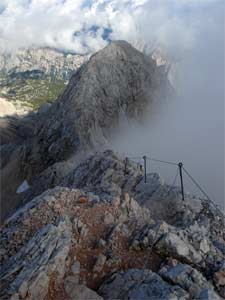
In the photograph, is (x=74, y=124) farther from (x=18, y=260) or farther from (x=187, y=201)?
(x=18, y=260)

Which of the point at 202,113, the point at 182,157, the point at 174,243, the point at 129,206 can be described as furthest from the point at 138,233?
the point at 202,113

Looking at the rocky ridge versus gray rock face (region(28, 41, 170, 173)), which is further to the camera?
gray rock face (region(28, 41, 170, 173))

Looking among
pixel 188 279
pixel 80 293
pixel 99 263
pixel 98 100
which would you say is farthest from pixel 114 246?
pixel 98 100

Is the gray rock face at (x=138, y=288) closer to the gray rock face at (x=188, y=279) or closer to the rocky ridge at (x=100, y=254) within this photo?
the rocky ridge at (x=100, y=254)

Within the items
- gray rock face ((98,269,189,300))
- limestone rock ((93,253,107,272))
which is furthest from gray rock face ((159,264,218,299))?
limestone rock ((93,253,107,272))

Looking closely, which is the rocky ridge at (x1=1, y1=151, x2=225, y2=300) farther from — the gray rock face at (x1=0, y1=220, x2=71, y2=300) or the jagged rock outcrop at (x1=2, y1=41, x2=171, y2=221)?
the jagged rock outcrop at (x1=2, y1=41, x2=171, y2=221)
